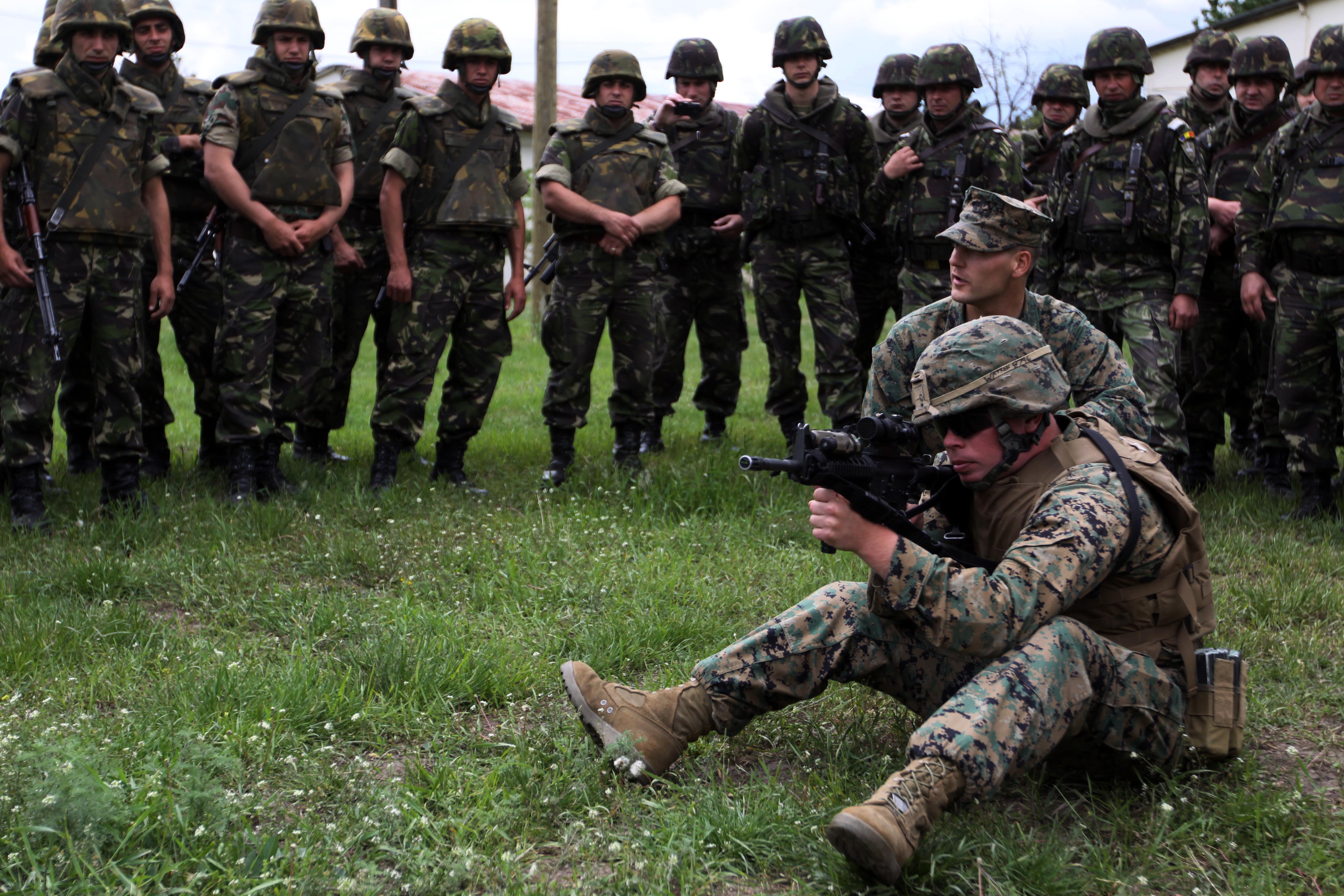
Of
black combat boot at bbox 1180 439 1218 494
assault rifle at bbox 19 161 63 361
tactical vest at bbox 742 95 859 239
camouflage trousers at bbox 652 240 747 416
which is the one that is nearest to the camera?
assault rifle at bbox 19 161 63 361

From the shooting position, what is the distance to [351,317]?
7.58 meters

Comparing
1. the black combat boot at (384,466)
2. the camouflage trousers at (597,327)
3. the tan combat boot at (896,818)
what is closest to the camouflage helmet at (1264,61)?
the camouflage trousers at (597,327)

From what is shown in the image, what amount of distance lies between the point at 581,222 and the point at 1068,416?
4084 mm

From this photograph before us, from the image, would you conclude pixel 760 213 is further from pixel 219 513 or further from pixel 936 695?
pixel 936 695

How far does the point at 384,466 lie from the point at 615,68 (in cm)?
265

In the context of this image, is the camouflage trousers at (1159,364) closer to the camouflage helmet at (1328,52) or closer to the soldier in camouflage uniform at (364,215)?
the camouflage helmet at (1328,52)

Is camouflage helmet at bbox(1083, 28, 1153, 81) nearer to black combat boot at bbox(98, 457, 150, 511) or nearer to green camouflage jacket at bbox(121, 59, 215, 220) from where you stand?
green camouflage jacket at bbox(121, 59, 215, 220)

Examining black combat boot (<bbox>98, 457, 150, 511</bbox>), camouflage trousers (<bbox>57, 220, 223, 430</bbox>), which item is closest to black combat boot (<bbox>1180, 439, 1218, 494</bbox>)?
camouflage trousers (<bbox>57, 220, 223, 430</bbox>)

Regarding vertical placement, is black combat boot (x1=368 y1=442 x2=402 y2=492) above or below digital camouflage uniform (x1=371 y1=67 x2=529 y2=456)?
below

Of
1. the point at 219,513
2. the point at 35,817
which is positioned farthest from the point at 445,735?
the point at 219,513

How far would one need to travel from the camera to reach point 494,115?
7.14 m

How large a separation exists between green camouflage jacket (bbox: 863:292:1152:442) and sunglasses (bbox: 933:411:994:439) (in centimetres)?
87

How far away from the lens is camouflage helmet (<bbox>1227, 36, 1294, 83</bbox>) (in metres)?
7.01

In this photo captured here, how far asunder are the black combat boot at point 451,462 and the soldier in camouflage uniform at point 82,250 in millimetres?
1641
